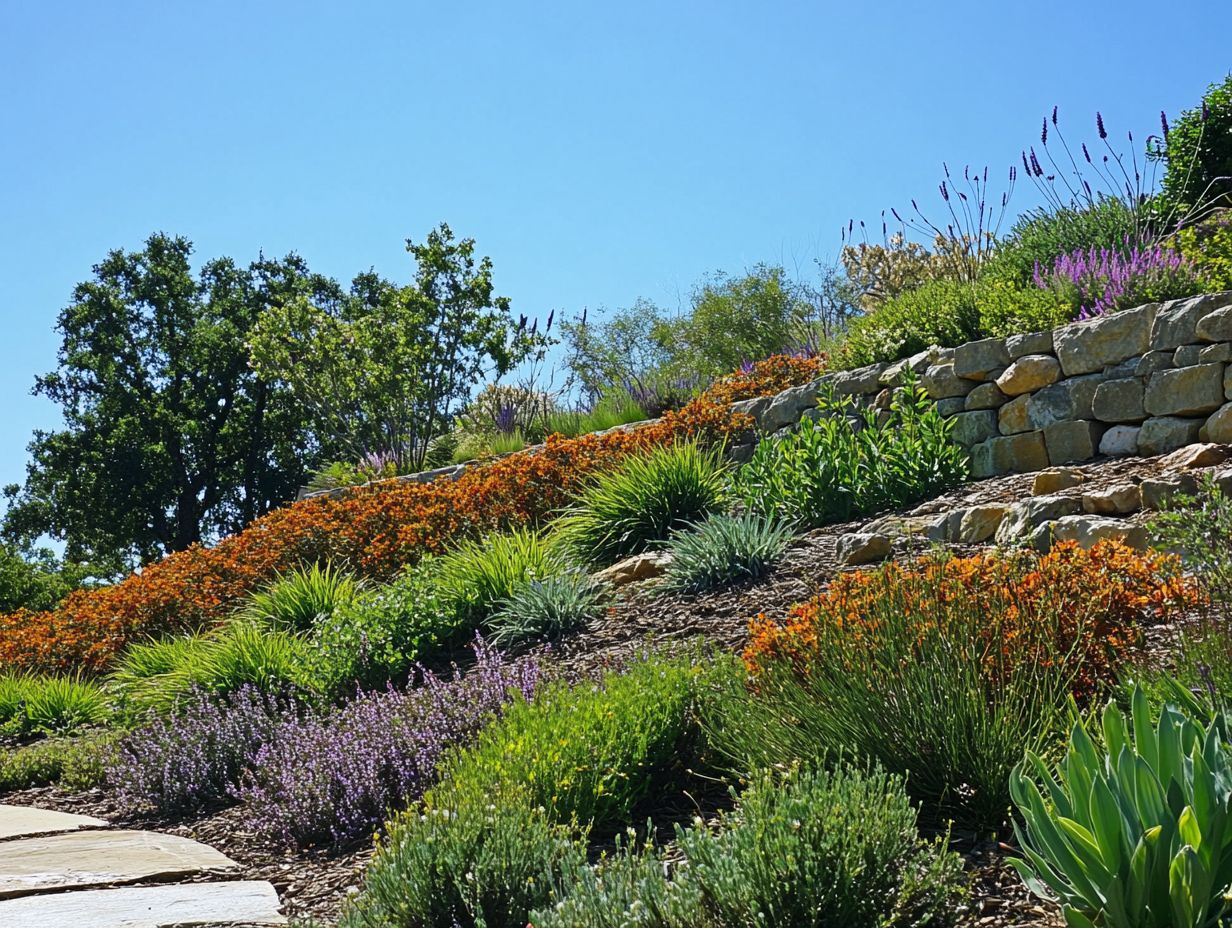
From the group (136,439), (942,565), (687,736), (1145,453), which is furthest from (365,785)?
(136,439)

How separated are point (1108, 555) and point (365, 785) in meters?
3.48

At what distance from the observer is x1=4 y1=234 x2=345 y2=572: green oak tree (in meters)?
24.0

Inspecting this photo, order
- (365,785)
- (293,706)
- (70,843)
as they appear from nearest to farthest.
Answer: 1. (365,785)
2. (70,843)
3. (293,706)

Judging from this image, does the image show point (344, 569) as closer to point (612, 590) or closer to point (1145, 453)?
point (612, 590)

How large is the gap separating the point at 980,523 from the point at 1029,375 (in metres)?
2.05

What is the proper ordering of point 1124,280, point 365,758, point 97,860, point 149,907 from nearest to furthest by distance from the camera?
point 149,907
point 97,860
point 365,758
point 1124,280

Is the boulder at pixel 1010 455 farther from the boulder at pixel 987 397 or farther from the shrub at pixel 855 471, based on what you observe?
the boulder at pixel 987 397

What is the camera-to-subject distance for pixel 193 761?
5.79 meters

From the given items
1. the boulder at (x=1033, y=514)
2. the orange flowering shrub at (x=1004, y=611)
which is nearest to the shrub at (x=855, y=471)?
the boulder at (x=1033, y=514)

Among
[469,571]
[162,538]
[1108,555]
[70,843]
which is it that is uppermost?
[162,538]

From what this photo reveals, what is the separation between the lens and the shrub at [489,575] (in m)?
7.22

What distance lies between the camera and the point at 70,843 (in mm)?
4984

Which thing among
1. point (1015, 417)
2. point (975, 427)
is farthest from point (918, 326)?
point (1015, 417)

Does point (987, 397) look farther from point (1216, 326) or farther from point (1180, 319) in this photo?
point (1216, 326)
